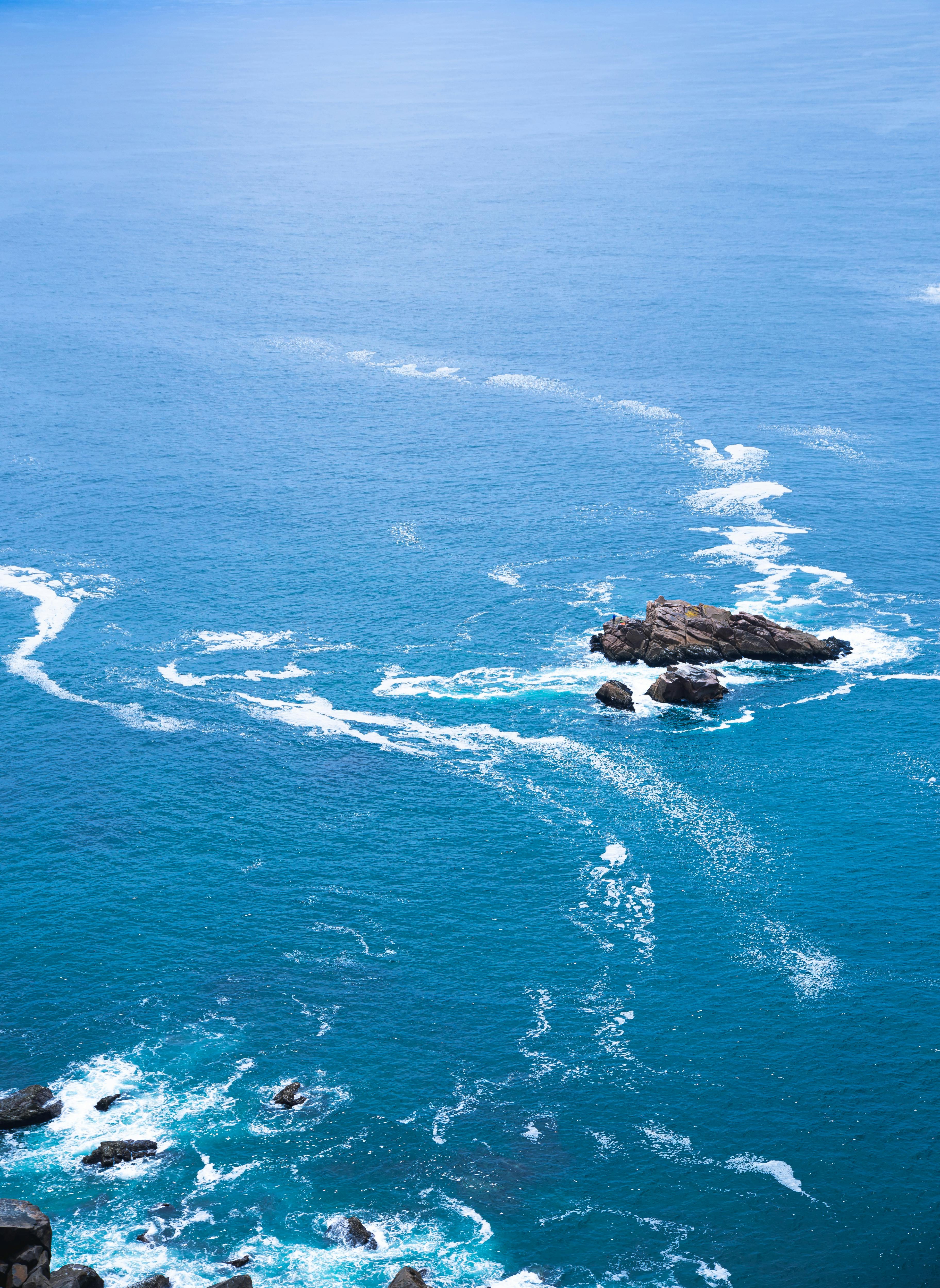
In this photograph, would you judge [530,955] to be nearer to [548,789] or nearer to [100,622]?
[548,789]

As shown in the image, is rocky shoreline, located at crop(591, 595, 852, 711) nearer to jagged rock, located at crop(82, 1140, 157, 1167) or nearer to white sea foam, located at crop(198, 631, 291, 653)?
white sea foam, located at crop(198, 631, 291, 653)

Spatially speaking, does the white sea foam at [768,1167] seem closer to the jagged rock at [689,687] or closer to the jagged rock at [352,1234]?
the jagged rock at [352,1234]

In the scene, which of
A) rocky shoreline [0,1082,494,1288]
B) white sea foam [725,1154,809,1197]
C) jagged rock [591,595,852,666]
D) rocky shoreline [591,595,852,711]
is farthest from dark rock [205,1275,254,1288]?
jagged rock [591,595,852,666]

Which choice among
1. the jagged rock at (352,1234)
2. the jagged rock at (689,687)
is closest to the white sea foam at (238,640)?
the jagged rock at (689,687)

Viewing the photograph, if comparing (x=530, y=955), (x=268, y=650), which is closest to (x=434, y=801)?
(x=530, y=955)

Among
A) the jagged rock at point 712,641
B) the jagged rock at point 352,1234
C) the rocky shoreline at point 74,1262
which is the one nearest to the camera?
the rocky shoreline at point 74,1262

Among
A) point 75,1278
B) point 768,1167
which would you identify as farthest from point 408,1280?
point 768,1167
